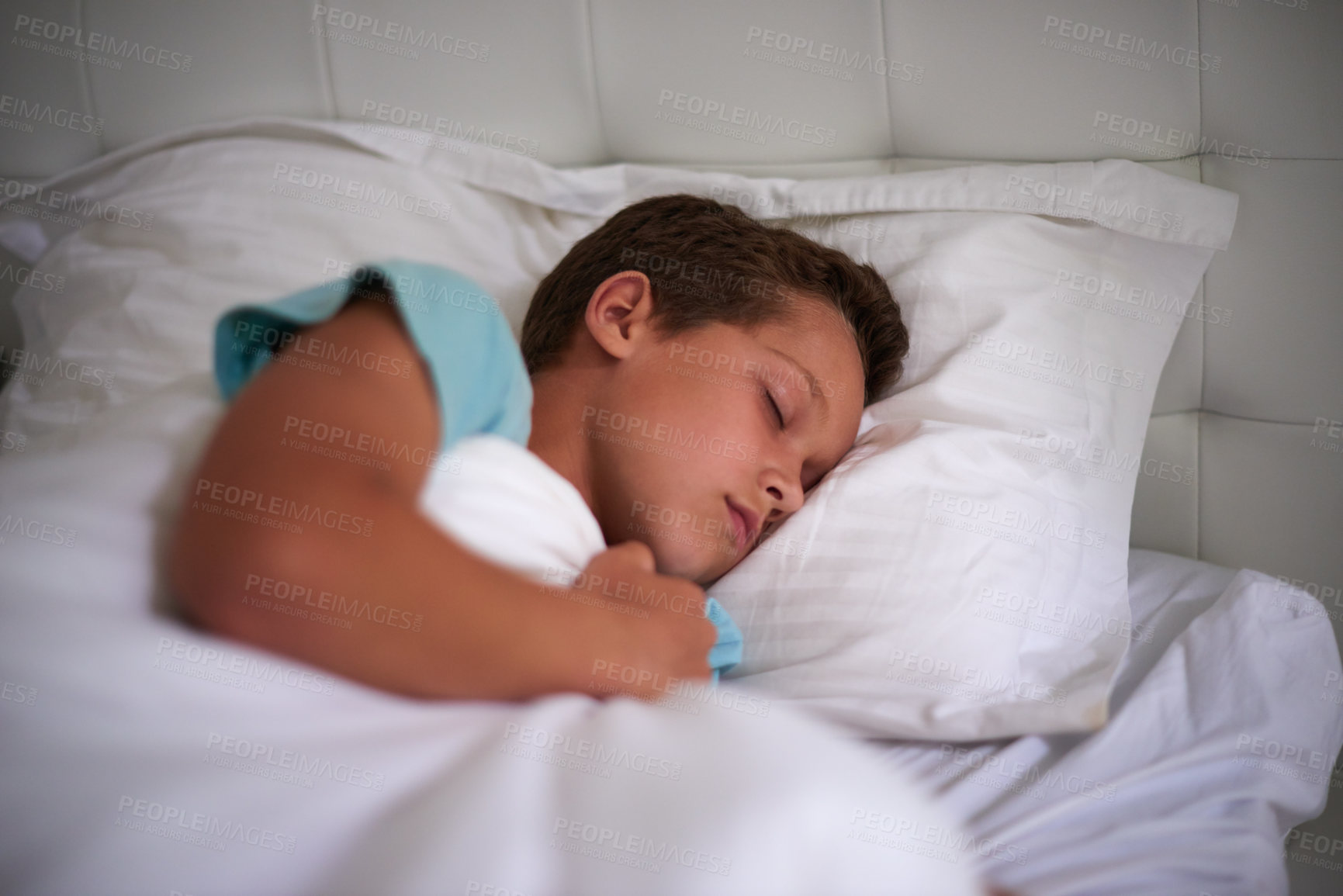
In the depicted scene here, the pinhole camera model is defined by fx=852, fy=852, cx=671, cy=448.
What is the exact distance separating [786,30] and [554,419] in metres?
0.69

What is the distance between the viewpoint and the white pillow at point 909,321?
32.8 inches

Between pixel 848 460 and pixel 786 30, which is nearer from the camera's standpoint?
pixel 848 460

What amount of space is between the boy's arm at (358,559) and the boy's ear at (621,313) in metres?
0.32

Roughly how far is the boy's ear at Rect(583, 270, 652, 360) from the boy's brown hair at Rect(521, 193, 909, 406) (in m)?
0.01

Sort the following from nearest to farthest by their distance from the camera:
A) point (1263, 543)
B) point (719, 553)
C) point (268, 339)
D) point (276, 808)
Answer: point (276, 808) < point (268, 339) < point (719, 553) < point (1263, 543)

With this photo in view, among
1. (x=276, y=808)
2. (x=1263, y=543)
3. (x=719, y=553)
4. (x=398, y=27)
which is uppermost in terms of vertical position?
(x=398, y=27)

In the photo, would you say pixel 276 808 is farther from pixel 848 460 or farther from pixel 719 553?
pixel 848 460

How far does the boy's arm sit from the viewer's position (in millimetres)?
541

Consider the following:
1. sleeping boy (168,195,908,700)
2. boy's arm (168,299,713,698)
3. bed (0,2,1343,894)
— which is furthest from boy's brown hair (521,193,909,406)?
boy's arm (168,299,713,698)

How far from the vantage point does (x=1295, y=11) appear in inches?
39.4

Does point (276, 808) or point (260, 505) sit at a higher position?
point (260, 505)

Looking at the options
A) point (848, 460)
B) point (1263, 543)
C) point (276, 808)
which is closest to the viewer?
point (276, 808)

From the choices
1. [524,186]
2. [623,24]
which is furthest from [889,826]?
[623,24]

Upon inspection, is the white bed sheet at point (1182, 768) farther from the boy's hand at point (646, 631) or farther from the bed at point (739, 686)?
the boy's hand at point (646, 631)
